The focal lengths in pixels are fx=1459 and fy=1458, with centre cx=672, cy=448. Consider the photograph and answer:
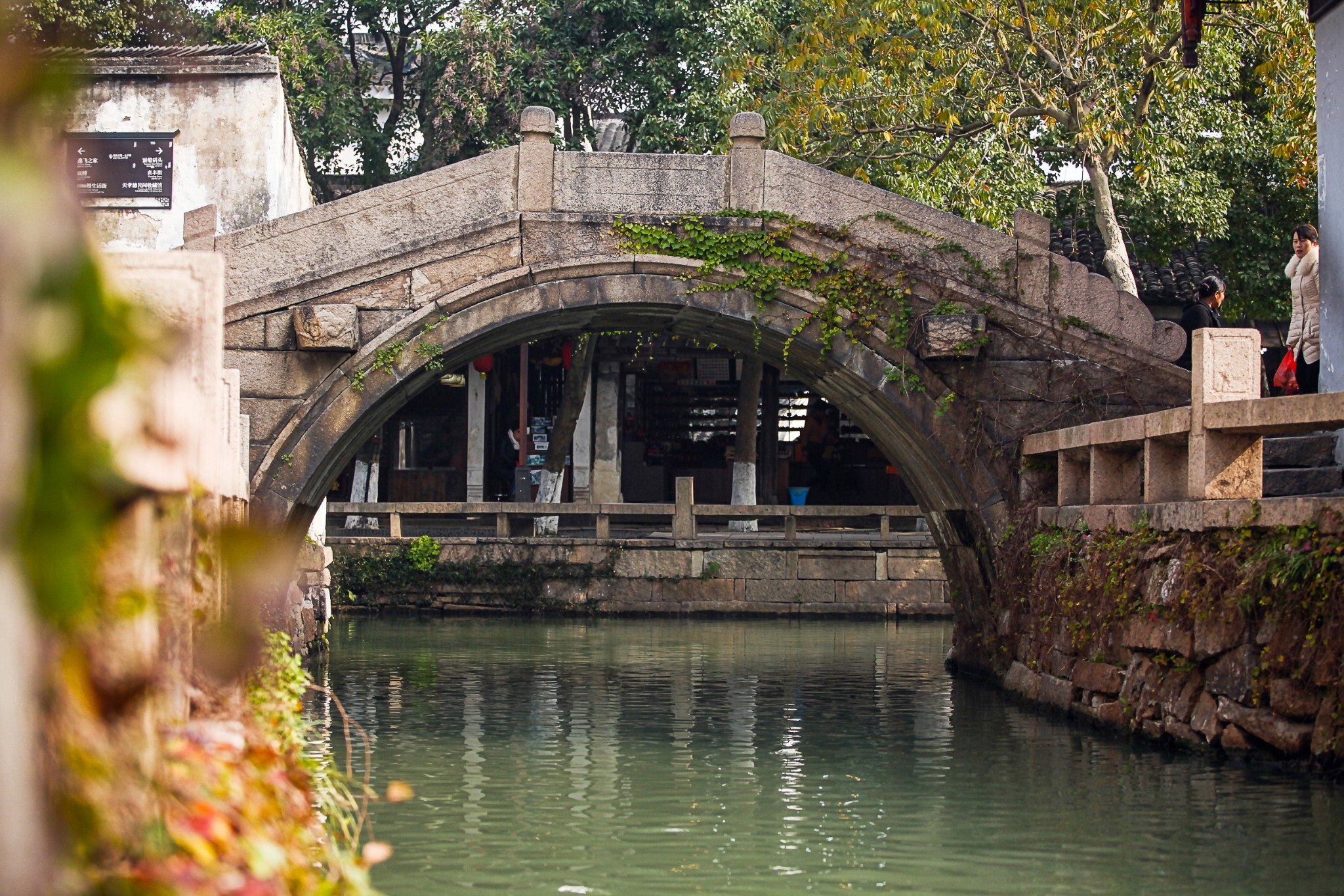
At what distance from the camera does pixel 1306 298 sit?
846cm

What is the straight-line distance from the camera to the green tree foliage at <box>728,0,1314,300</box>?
12008 millimetres

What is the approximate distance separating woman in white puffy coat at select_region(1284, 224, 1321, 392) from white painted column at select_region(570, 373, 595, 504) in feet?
36.8

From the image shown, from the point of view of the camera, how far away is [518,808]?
223 inches

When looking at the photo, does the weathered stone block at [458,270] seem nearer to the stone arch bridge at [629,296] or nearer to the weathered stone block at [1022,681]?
the stone arch bridge at [629,296]

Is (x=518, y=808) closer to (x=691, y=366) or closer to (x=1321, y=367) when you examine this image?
(x=1321, y=367)

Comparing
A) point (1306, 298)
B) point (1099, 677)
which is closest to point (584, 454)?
point (1306, 298)

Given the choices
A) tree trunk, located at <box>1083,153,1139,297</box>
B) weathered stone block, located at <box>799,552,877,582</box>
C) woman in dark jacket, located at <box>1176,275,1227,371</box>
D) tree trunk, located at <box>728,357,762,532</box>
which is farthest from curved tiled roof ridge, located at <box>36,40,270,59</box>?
woman in dark jacket, located at <box>1176,275,1227,371</box>

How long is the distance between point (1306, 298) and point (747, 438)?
9.59 meters

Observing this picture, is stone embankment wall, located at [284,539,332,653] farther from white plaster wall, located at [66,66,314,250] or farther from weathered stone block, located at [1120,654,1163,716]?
weathered stone block, located at [1120,654,1163,716]

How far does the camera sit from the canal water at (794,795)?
468cm

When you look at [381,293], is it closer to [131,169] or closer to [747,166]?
[747,166]

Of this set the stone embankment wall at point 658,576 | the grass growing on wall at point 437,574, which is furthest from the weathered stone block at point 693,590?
the grass growing on wall at point 437,574

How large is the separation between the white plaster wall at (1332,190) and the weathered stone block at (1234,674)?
2252 mm

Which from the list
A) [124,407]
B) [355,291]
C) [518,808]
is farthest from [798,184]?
[124,407]
